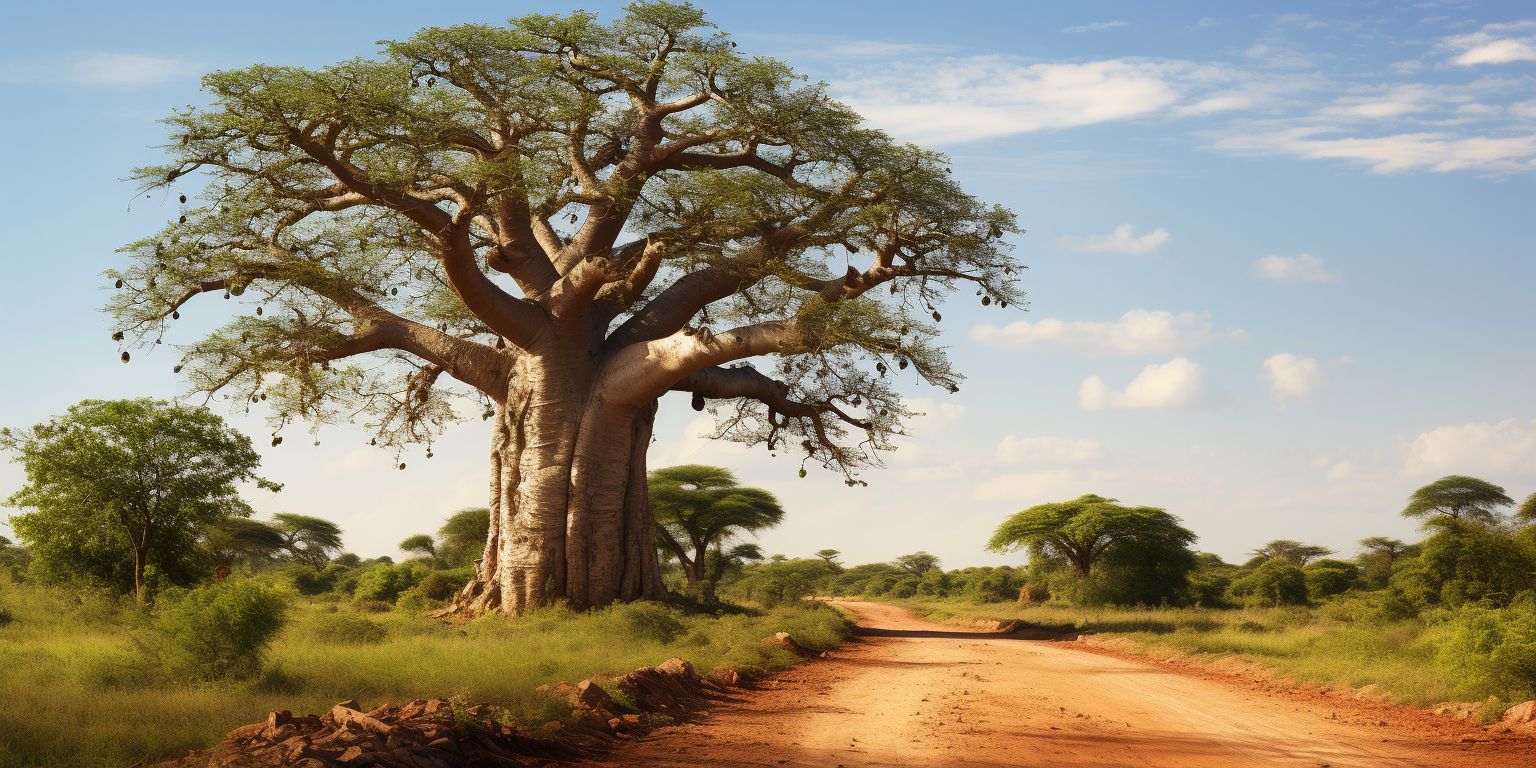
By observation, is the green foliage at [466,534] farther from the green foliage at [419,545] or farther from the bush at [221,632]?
the bush at [221,632]

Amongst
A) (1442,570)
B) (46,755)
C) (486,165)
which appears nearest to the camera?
(46,755)

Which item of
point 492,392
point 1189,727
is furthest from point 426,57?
point 1189,727

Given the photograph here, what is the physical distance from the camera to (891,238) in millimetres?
10672

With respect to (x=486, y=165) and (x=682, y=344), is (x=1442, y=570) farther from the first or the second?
(x=486, y=165)

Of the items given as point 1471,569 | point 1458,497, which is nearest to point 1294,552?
point 1458,497

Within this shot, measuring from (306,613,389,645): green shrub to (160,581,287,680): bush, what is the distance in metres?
2.73

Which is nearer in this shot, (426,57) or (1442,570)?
(426,57)

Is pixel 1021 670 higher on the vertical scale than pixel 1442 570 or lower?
lower

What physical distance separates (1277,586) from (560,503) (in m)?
18.4

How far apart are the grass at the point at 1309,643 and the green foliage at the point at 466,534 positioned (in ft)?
42.3

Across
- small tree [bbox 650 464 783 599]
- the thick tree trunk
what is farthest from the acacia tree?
small tree [bbox 650 464 783 599]

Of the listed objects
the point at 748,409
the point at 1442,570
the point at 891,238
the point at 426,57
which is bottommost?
the point at 1442,570

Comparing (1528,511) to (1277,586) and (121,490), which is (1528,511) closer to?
(1277,586)

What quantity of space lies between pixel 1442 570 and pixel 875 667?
7.83 m
